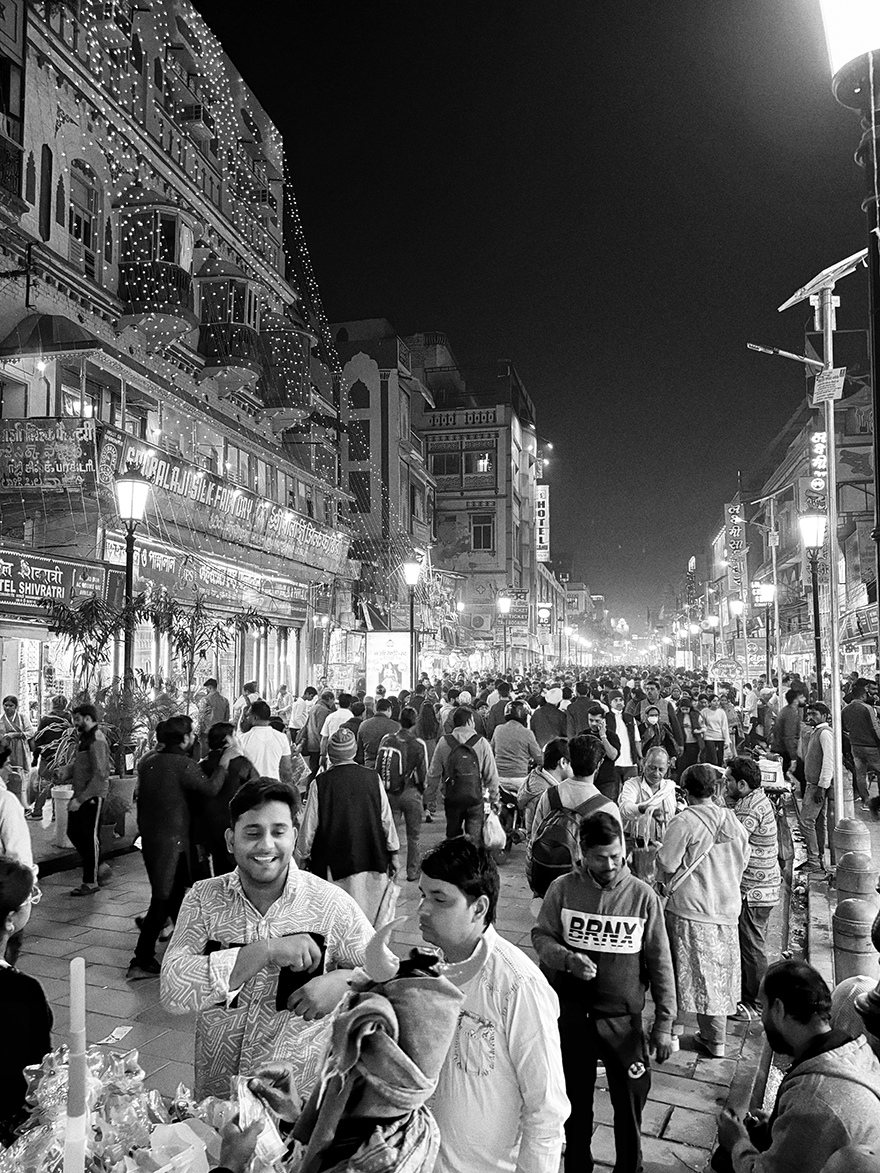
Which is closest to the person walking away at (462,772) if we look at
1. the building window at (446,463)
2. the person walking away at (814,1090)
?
the person walking away at (814,1090)

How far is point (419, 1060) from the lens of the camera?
1713 millimetres

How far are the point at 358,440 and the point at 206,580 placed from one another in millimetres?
27002

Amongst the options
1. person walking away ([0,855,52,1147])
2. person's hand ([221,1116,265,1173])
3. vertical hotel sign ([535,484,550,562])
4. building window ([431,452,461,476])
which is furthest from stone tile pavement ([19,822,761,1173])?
vertical hotel sign ([535,484,550,562])

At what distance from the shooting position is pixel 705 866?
17.9 feet

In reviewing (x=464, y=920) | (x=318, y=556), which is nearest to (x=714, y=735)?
(x=464, y=920)

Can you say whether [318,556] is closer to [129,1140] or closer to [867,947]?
[867,947]

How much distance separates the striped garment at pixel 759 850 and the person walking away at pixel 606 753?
2.11 m

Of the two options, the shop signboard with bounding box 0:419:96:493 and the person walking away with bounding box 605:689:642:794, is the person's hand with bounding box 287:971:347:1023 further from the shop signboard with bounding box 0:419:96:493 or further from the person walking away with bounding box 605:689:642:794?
the shop signboard with bounding box 0:419:96:493

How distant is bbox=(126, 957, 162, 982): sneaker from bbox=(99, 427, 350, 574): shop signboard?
9454 millimetres

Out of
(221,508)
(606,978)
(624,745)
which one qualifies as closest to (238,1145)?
(606,978)

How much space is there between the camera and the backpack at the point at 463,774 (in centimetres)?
913

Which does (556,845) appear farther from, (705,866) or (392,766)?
(392,766)

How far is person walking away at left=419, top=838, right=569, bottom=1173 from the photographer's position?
7.73 ft

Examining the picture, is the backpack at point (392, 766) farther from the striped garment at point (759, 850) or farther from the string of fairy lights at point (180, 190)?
the string of fairy lights at point (180, 190)
